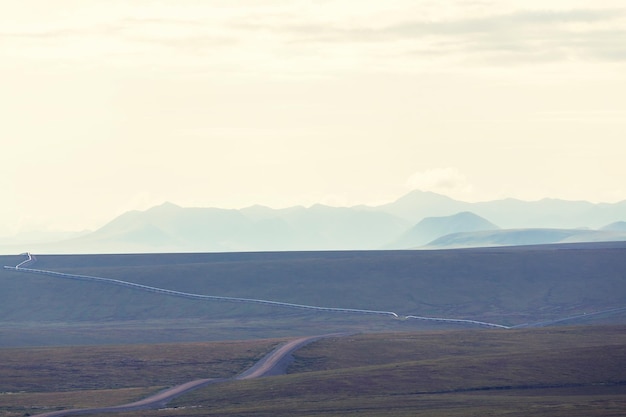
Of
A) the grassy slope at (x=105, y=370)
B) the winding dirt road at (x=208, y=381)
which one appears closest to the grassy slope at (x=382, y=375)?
the grassy slope at (x=105, y=370)

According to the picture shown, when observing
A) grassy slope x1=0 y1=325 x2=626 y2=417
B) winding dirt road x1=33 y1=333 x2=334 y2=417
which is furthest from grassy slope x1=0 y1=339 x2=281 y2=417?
winding dirt road x1=33 y1=333 x2=334 y2=417

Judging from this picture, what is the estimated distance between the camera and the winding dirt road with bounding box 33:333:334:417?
363 feet

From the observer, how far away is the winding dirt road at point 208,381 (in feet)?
363

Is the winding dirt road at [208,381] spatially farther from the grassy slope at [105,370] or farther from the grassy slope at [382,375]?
the grassy slope at [382,375]

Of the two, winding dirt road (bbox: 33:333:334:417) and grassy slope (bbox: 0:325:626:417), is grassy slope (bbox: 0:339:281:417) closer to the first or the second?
grassy slope (bbox: 0:325:626:417)

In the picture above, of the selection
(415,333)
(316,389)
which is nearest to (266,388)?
(316,389)

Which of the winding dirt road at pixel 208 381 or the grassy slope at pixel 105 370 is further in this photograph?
the grassy slope at pixel 105 370

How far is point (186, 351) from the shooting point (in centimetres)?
15688

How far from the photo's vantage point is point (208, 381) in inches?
5290

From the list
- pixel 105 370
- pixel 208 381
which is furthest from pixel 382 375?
pixel 105 370

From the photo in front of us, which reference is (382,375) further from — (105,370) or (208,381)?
(105,370)

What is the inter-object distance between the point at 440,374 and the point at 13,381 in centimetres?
3877

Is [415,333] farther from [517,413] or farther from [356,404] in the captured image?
[517,413]

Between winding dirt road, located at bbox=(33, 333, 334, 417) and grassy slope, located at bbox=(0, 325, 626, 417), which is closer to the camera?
grassy slope, located at bbox=(0, 325, 626, 417)
